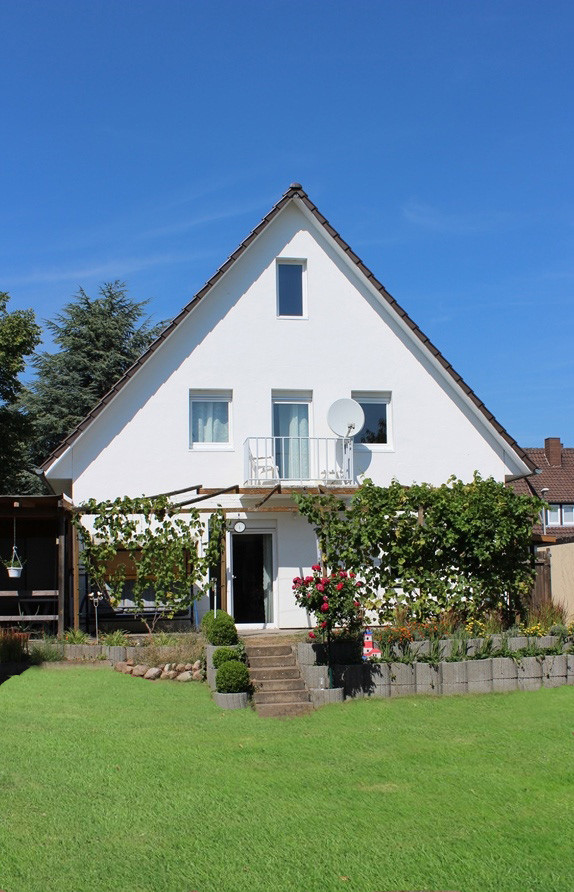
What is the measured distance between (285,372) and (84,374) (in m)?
16.9

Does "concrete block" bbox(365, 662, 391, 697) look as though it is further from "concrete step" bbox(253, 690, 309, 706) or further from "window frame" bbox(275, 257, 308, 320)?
"window frame" bbox(275, 257, 308, 320)

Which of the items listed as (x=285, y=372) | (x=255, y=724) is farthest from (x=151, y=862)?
(x=285, y=372)

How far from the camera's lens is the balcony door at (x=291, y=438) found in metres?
20.0

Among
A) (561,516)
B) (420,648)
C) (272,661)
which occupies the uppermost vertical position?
(561,516)

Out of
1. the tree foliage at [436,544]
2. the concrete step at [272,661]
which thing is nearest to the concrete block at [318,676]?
the concrete step at [272,661]

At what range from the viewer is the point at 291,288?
2097cm

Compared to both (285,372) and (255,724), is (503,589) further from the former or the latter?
(285,372)

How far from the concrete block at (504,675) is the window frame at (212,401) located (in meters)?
8.36

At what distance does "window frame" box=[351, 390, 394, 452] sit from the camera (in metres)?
20.7

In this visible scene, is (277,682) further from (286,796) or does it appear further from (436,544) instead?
(286,796)

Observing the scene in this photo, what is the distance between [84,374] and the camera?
3550 cm

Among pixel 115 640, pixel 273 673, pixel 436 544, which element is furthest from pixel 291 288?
pixel 273 673

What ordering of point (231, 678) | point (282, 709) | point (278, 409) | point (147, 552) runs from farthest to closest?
point (278, 409)
point (147, 552)
point (231, 678)
point (282, 709)

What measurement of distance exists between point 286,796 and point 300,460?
12360 millimetres
